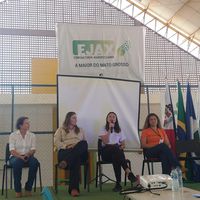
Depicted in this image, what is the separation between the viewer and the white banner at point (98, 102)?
4.11m

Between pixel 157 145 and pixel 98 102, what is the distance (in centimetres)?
103

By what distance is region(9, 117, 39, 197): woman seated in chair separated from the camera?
335cm

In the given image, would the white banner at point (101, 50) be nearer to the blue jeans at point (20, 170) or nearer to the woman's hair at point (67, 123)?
the woman's hair at point (67, 123)

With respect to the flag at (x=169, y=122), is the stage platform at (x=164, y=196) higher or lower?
lower

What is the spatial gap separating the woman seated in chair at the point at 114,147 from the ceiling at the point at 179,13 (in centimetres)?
799

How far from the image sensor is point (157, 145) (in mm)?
3787

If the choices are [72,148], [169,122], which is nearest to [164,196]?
[72,148]

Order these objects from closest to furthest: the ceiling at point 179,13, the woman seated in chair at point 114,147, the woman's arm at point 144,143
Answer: the woman seated in chair at point 114,147
the woman's arm at point 144,143
the ceiling at point 179,13

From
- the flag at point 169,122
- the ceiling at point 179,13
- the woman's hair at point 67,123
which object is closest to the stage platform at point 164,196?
the woman's hair at point 67,123

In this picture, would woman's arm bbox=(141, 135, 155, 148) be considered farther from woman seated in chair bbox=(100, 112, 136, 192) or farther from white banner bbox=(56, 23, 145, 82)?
white banner bbox=(56, 23, 145, 82)

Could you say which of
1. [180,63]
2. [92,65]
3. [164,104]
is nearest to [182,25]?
[180,63]

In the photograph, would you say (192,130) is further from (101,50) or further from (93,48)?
(93,48)

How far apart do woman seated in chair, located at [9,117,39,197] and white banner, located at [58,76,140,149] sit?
0.51 m

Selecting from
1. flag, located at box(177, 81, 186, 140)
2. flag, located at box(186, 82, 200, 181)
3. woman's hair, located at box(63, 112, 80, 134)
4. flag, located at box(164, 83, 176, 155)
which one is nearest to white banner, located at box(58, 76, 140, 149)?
woman's hair, located at box(63, 112, 80, 134)
